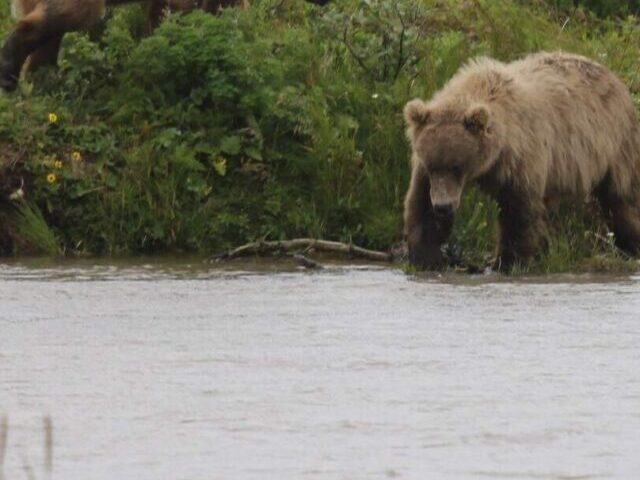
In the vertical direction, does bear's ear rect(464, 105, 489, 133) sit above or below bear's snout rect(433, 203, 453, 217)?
above

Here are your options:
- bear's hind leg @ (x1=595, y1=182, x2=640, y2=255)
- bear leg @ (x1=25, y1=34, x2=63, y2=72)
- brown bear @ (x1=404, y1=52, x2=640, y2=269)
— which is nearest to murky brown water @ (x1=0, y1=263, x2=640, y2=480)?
brown bear @ (x1=404, y1=52, x2=640, y2=269)

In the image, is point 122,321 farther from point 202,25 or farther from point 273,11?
point 273,11

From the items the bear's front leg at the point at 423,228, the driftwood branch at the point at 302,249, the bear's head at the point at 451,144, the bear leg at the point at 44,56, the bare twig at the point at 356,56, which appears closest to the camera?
the bear's head at the point at 451,144

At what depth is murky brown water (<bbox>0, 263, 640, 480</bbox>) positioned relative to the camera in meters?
6.22

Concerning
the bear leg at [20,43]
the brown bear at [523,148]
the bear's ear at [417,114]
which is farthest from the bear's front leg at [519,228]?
the bear leg at [20,43]

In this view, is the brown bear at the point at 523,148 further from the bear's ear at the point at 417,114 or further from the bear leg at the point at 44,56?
the bear leg at the point at 44,56

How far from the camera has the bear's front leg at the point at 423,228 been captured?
34.7ft

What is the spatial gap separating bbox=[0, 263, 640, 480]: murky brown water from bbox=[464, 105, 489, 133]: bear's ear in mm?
772

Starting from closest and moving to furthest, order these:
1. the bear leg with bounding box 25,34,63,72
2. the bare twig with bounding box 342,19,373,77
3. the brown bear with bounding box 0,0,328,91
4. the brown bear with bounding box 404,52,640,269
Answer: the brown bear with bounding box 404,52,640,269 → the brown bear with bounding box 0,0,328,91 → the bear leg with bounding box 25,34,63,72 → the bare twig with bounding box 342,19,373,77

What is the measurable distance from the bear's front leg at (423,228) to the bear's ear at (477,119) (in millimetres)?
354

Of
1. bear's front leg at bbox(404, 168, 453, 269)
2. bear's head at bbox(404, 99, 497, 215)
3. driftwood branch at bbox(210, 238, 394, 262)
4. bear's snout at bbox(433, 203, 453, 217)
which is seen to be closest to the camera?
bear's snout at bbox(433, 203, 453, 217)

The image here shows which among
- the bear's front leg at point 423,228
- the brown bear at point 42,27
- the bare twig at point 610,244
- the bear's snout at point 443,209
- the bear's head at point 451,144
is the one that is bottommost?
the bare twig at point 610,244

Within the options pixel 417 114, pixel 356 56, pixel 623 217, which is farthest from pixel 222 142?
pixel 623 217

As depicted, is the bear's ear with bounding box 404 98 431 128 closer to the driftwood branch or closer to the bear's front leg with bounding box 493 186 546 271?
the bear's front leg with bounding box 493 186 546 271
